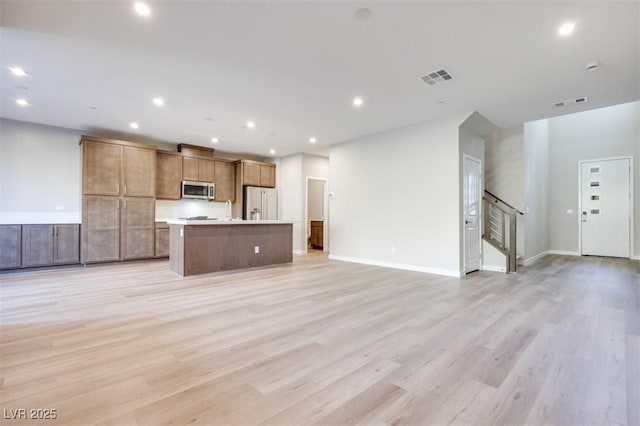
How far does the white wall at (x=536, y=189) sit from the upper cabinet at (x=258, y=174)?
6.20 m

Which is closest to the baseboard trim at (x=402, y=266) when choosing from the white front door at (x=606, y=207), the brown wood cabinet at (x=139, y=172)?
the brown wood cabinet at (x=139, y=172)

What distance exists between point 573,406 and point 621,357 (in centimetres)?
104

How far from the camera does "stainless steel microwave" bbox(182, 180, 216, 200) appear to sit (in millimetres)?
7129

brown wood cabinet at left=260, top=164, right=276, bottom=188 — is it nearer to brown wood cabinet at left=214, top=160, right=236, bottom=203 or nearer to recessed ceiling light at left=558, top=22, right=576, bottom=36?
brown wood cabinet at left=214, top=160, right=236, bottom=203

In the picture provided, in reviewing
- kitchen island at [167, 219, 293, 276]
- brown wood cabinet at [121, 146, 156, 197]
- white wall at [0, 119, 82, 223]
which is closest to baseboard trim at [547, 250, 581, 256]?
kitchen island at [167, 219, 293, 276]

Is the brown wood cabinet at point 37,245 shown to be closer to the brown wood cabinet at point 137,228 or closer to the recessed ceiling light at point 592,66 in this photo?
the brown wood cabinet at point 137,228

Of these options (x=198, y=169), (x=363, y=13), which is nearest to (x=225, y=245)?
(x=198, y=169)

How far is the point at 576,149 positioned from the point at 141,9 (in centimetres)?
974

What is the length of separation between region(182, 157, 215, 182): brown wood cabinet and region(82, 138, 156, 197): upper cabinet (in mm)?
811

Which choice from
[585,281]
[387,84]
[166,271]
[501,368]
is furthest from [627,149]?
[166,271]

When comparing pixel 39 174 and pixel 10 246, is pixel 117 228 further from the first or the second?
pixel 39 174

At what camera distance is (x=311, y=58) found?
10.6 ft

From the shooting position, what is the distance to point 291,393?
1708 mm

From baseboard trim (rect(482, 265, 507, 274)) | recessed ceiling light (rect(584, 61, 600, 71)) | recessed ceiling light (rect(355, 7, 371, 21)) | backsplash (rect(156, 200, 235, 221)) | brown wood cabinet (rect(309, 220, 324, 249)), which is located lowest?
baseboard trim (rect(482, 265, 507, 274))
